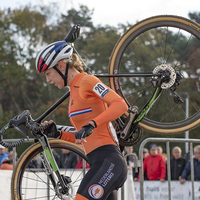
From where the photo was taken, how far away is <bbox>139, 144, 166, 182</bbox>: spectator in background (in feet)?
29.2

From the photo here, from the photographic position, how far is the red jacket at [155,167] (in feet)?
29.2

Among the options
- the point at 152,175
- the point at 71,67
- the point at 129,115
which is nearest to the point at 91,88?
the point at 71,67

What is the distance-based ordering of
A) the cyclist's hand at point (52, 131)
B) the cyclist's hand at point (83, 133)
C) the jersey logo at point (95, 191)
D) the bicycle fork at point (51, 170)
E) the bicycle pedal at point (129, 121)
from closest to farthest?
the cyclist's hand at point (83, 133) < the jersey logo at point (95, 191) < the cyclist's hand at point (52, 131) < the bicycle fork at point (51, 170) < the bicycle pedal at point (129, 121)

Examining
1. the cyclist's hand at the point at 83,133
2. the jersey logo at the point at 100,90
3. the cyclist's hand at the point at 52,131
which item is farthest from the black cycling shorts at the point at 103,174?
the cyclist's hand at the point at 52,131

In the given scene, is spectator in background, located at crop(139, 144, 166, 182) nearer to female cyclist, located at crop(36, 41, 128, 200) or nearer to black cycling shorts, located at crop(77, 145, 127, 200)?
female cyclist, located at crop(36, 41, 128, 200)

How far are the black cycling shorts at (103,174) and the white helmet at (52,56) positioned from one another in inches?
38.8

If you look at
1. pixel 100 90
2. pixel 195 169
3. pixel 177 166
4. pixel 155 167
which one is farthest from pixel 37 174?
pixel 177 166

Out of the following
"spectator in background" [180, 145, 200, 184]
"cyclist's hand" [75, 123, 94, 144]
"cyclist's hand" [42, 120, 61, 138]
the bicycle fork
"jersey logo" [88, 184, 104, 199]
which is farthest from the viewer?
"spectator in background" [180, 145, 200, 184]

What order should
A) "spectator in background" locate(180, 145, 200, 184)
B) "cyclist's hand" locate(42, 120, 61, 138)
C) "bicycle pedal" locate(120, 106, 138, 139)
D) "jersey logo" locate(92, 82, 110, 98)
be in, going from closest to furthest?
"jersey logo" locate(92, 82, 110, 98) < "cyclist's hand" locate(42, 120, 61, 138) < "bicycle pedal" locate(120, 106, 138, 139) < "spectator in background" locate(180, 145, 200, 184)

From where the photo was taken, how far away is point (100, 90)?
3.61 m

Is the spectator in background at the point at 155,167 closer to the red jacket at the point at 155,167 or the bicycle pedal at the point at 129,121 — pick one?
the red jacket at the point at 155,167

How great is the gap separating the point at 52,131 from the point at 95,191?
1030 mm

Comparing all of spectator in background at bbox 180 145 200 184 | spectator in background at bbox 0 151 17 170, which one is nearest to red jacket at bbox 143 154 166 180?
spectator in background at bbox 180 145 200 184

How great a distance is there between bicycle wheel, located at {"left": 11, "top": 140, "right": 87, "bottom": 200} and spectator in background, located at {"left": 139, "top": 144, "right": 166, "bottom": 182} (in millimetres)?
3108
